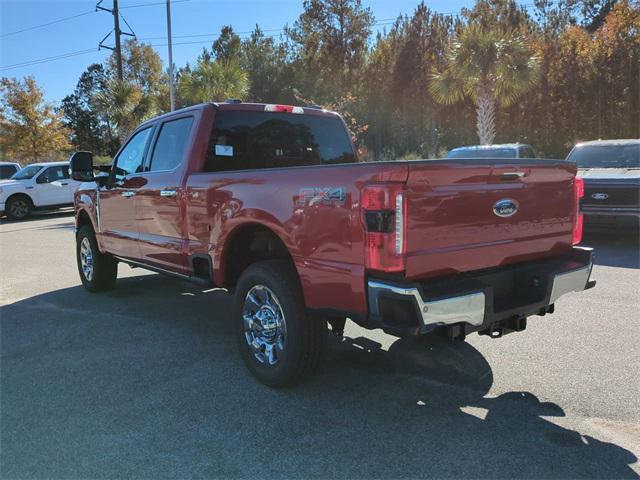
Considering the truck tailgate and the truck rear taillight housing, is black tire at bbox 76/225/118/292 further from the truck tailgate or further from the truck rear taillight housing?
the truck tailgate

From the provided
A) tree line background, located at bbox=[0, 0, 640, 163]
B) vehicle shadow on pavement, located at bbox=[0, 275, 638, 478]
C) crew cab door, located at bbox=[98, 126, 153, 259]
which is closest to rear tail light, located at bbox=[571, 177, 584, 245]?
vehicle shadow on pavement, located at bbox=[0, 275, 638, 478]

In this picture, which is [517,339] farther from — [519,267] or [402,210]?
[402,210]

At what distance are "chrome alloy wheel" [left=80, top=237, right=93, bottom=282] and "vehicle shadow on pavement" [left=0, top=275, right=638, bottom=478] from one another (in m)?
1.90

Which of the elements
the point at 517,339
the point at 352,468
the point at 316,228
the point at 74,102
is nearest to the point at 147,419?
the point at 352,468

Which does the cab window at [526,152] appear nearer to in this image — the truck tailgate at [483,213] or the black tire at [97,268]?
the truck tailgate at [483,213]

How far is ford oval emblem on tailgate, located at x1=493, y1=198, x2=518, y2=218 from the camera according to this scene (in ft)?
10.8

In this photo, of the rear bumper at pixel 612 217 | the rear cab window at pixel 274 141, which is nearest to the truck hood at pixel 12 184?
the rear cab window at pixel 274 141

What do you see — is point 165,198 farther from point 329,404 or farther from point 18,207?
point 18,207

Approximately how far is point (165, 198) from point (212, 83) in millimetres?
16757

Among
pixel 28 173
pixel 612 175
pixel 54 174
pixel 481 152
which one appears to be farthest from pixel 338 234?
pixel 28 173

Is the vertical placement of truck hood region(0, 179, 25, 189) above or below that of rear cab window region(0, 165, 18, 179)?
below

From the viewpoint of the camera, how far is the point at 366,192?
9.43ft

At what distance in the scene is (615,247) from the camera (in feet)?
29.2

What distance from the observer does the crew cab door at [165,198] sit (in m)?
4.68
